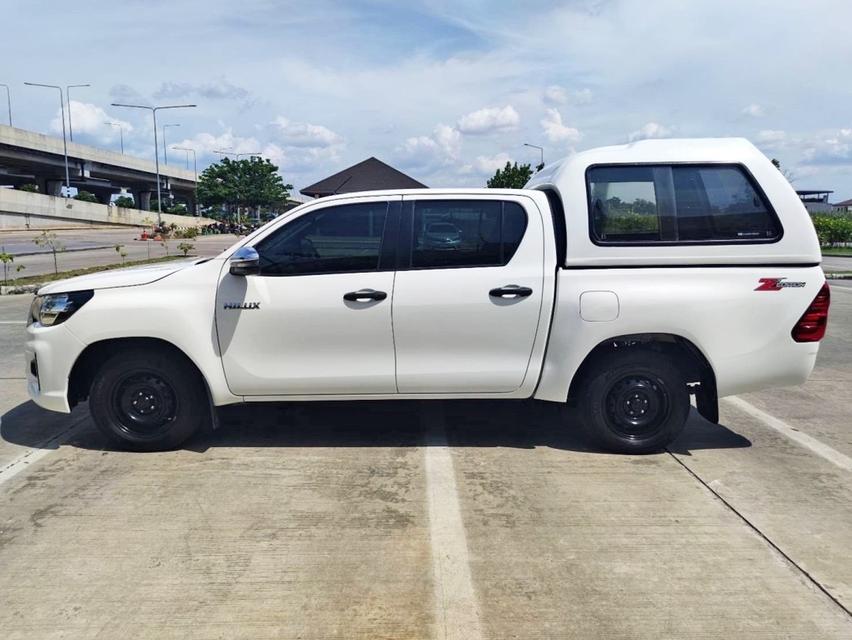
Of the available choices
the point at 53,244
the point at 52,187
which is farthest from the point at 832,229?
the point at 52,187

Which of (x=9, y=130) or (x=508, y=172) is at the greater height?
(x=9, y=130)

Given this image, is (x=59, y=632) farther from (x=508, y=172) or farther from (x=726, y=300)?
(x=508, y=172)

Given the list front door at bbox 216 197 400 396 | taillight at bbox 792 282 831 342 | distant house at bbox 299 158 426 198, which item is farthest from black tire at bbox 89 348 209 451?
distant house at bbox 299 158 426 198

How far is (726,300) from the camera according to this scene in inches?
186

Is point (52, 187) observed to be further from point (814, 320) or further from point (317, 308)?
point (814, 320)

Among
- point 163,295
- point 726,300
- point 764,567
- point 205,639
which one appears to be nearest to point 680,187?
point 726,300

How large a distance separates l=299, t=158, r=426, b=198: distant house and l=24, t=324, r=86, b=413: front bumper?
17751 millimetres

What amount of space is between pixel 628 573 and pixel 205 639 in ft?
6.35

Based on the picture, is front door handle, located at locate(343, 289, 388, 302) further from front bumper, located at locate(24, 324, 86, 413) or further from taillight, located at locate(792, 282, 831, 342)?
taillight, located at locate(792, 282, 831, 342)

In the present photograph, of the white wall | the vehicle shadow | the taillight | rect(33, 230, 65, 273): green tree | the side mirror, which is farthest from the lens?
the white wall

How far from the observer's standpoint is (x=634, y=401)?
4988 millimetres

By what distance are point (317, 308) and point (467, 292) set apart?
3.28ft

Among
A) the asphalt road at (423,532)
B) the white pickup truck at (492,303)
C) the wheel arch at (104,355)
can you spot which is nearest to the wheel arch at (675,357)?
the white pickup truck at (492,303)

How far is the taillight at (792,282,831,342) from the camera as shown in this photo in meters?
4.72
